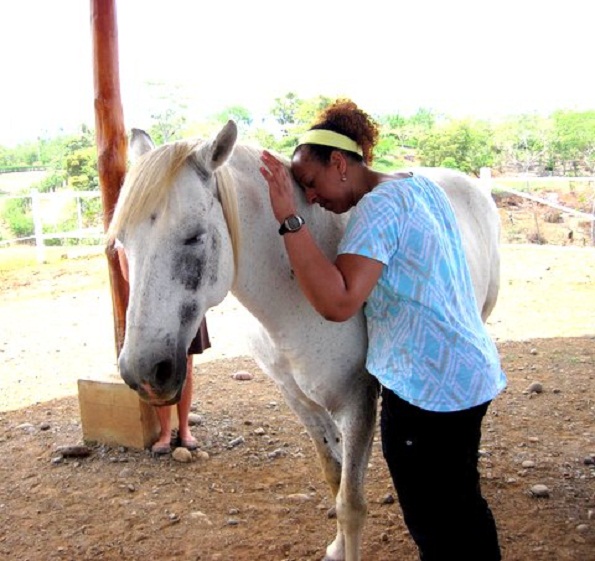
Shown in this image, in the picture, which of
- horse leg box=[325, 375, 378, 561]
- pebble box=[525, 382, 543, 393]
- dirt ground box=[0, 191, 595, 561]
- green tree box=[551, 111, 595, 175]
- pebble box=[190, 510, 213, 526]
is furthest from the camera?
green tree box=[551, 111, 595, 175]

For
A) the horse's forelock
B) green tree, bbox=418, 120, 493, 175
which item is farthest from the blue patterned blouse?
green tree, bbox=418, 120, 493, 175

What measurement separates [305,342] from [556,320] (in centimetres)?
558

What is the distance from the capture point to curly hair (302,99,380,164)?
193 cm

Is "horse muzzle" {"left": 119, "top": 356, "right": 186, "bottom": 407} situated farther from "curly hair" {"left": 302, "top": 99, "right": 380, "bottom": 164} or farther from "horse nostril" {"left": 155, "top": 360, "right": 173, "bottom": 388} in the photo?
"curly hair" {"left": 302, "top": 99, "right": 380, "bottom": 164}

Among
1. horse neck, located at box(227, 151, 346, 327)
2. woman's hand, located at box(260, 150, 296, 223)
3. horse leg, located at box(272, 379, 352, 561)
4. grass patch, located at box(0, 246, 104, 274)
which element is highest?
woman's hand, located at box(260, 150, 296, 223)

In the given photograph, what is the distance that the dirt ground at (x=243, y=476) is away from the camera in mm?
3037

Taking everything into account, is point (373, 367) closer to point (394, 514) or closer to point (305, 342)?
point (305, 342)

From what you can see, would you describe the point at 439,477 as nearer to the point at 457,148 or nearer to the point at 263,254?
the point at 263,254

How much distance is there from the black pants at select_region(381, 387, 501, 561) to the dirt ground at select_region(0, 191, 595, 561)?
896 mm

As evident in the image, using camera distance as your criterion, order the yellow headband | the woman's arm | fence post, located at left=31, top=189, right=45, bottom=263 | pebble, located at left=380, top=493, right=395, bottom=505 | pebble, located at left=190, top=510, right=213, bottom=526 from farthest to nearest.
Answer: fence post, located at left=31, top=189, right=45, bottom=263 < pebble, located at left=380, top=493, right=395, bottom=505 < pebble, located at left=190, top=510, right=213, bottom=526 < the yellow headband < the woman's arm

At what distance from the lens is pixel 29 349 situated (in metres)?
6.73

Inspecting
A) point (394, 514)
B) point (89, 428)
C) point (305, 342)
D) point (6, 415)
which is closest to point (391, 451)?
point (305, 342)

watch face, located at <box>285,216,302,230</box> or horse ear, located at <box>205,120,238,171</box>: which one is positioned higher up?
horse ear, located at <box>205,120,238,171</box>

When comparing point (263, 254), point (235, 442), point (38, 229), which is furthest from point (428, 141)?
point (263, 254)
